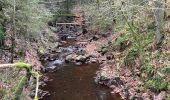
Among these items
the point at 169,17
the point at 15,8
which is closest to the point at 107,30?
the point at 169,17

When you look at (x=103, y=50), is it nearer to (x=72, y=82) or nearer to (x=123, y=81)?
(x=72, y=82)

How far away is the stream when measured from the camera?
52.6ft

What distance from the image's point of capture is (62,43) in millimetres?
34406

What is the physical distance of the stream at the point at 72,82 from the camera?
16047 millimetres

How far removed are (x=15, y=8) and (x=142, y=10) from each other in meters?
9.40

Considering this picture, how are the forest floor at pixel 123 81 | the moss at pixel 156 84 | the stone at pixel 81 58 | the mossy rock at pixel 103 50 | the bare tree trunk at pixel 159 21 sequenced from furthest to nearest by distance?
the mossy rock at pixel 103 50 < the stone at pixel 81 58 < the bare tree trunk at pixel 159 21 < the forest floor at pixel 123 81 < the moss at pixel 156 84

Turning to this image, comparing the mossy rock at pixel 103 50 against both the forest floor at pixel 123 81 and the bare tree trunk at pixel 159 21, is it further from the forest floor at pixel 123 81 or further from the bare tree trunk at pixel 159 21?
the bare tree trunk at pixel 159 21

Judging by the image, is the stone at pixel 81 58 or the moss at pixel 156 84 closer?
the moss at pixel 156 84

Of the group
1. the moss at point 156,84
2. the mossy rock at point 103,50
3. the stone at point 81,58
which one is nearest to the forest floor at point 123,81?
the moss at point 156,84

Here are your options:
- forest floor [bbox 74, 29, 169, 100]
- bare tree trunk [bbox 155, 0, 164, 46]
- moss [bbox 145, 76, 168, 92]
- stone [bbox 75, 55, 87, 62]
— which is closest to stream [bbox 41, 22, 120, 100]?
forest floor [bbox 74, 29, 169, 100]

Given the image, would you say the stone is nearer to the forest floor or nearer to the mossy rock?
the forest floor

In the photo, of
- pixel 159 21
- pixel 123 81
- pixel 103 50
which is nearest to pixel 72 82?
pixel 123 81

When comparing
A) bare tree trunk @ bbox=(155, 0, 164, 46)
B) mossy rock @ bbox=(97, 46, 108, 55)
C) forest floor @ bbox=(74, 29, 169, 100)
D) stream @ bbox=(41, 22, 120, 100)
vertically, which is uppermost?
bare tree trunk @ bbox=(155, 0, 164, 46)

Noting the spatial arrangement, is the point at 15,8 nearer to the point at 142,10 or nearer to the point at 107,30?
the point at 142,10
